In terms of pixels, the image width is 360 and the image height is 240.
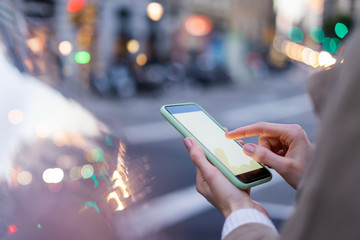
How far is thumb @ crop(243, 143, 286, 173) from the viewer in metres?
1.36

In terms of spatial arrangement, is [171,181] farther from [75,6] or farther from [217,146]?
[75,6]

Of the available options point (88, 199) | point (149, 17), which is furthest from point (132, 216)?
point (149, 17)

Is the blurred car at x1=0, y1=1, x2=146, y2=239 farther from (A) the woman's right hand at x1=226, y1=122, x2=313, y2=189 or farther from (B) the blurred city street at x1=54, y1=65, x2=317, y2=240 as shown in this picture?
(A) the woman's right hand at x1=226, y1=122, x2=313, y2=189

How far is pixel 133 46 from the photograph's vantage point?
2148 centimetres

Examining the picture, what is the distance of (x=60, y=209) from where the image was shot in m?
1.27

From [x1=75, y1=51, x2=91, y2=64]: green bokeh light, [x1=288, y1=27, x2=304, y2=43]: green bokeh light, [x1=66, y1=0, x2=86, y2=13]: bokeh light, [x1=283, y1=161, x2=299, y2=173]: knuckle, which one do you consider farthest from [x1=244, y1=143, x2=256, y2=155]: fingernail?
[x1=288, y1=27, x2=304, y2=43]: green bokeh light

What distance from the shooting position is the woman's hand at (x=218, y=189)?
3.81 ft

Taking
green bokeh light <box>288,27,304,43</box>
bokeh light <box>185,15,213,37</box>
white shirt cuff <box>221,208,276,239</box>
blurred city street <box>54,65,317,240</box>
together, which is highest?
white shirt cuff <box>221,208,276,239</box>

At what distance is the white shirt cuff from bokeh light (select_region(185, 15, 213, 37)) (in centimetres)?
2689

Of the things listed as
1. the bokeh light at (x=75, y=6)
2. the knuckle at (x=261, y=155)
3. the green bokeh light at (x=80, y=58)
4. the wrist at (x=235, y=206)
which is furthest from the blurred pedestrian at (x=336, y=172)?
the bokeh light at (x=75, y=6)

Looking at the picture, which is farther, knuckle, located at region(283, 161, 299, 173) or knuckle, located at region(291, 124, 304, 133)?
knuckle, located at region(291, 124, 304, 133)

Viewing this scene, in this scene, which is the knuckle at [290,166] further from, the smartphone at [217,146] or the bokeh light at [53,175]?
the bokeh light at [53,175]

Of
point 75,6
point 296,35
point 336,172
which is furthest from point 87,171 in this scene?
point 296,35

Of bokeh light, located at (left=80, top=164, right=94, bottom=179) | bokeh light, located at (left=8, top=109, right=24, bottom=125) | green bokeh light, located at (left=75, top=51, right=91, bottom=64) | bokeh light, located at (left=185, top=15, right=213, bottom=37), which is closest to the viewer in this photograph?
bokeh light, located at (left=80, top=164, right=94, bottom=179)
